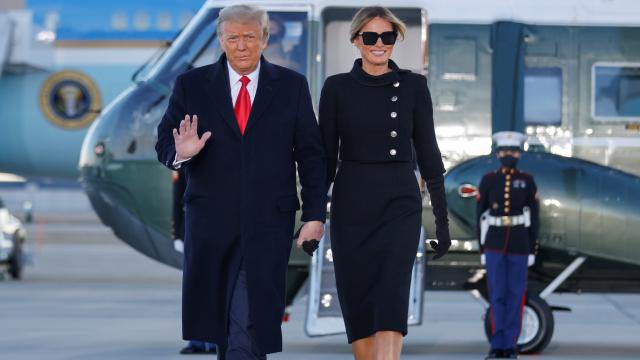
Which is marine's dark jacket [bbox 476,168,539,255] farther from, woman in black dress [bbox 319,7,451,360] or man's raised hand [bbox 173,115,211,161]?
man's raised hand [bbox 173,115,211,161]

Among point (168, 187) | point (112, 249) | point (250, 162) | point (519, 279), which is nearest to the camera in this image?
point (250, 162)

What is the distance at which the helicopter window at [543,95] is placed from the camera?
43.2 ft

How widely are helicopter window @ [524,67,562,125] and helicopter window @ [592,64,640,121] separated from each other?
297 mm

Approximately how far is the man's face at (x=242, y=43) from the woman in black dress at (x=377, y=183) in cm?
66

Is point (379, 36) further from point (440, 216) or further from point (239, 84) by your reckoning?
point (440, 216)

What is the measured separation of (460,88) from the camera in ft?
43.2

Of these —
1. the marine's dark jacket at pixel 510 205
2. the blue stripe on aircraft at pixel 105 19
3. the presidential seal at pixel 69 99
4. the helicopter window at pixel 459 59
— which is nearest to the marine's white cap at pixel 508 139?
the marine's dark jacket at pixel 510 205

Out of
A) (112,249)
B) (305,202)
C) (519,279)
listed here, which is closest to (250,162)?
(305,202)

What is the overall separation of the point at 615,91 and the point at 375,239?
6.01 metres

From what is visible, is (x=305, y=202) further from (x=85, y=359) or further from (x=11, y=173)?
(x=11, y=173)

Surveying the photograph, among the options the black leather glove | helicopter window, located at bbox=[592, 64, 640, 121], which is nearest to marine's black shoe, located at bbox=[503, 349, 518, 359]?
helicopter window, located at bbox=[592, 64, 640, 121]

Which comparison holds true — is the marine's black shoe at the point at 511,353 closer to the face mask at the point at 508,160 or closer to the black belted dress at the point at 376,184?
the face mask at the point at 508,160

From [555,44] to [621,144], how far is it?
3.20 ft

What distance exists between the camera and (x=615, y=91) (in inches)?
520
